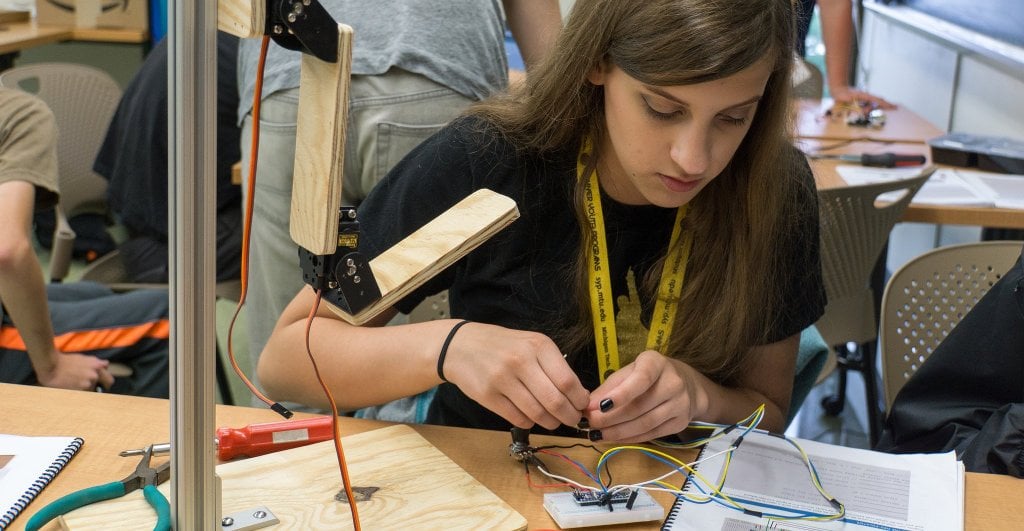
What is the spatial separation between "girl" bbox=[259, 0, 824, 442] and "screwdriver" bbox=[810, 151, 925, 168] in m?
1.34

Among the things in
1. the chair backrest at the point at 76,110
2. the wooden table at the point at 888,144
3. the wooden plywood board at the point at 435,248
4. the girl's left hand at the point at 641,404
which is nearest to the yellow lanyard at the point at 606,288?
the girl's left hand at the point at 641,404

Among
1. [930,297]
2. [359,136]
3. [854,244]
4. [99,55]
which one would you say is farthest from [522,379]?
[99,55]

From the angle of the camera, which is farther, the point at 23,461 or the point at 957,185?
the point at 957,185

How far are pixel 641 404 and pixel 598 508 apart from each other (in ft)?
0.49

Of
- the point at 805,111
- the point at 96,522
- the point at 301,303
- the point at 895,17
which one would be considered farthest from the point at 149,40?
the point at 96,522

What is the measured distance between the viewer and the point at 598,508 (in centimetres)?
101

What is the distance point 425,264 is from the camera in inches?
32.4

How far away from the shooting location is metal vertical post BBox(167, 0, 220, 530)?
637 mm

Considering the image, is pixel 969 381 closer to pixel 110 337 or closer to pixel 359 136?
pixel 359 136

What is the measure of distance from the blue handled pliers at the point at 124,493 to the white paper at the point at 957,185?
1.95 metres

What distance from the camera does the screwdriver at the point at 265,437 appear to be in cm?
109

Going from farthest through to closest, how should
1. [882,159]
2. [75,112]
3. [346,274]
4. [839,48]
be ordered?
[839,48]
[75,112]
[882,159]
[346,274]

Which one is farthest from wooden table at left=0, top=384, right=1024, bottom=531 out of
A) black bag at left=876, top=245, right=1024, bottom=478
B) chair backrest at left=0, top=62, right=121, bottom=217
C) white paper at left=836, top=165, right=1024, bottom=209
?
chair backrest at left=0, top=62, right=121, bottom=217

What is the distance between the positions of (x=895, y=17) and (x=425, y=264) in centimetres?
476
